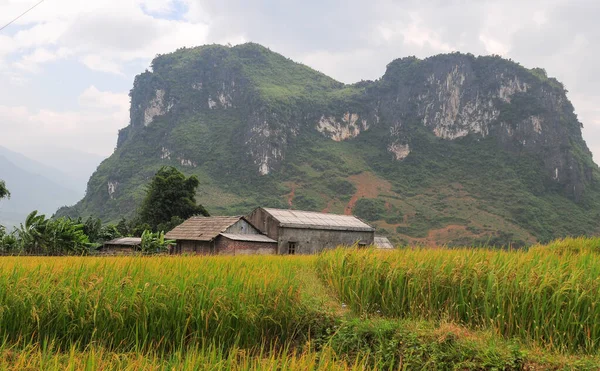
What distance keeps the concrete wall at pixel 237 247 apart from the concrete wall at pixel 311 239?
1.59 m

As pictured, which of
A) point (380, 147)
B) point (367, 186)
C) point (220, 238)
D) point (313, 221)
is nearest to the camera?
point (220, 238)

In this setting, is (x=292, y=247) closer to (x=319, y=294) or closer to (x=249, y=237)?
(x=249, y=237)

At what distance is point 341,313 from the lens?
7004mm

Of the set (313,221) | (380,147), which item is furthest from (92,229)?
(380,147)

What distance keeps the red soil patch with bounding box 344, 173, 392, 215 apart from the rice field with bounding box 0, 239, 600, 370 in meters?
84.4

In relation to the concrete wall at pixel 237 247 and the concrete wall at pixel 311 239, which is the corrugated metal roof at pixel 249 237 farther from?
the concrete wall at pixel 311 239

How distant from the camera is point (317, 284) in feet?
28.0

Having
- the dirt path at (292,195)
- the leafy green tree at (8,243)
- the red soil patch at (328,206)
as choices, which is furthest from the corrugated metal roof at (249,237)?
the dirt path at (292,195)

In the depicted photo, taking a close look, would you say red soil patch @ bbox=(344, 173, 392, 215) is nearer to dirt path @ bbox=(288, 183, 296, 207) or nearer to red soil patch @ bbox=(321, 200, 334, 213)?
red soil patch @ bbox=(321, 200, 334, 213)

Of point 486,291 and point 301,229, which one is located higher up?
point 301,229

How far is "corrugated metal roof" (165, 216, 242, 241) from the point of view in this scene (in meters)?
24.3

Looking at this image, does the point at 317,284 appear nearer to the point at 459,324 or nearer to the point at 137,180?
the point at 459,324

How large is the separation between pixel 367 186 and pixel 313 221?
242ft

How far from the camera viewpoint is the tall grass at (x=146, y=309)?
19.0 feet
